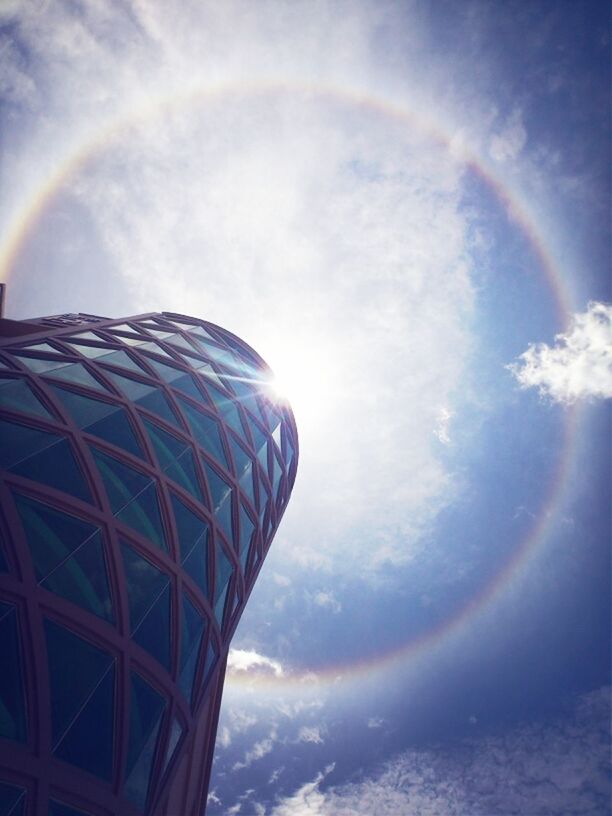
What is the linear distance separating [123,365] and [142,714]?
12.4m

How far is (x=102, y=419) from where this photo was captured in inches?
544

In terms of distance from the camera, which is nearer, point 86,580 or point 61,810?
point 61,810

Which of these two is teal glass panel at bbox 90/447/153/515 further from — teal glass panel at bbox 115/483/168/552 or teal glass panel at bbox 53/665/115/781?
teal glass panel at bbox 53/665/115/781

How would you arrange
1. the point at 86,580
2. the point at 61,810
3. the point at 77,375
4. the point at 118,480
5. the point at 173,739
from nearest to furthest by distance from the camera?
the point at 61,810 < the point at 86,580 < the point at 173,739 < the point at 118,480 < the point at 77,375

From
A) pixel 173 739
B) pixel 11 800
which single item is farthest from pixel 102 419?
pixel 173 739

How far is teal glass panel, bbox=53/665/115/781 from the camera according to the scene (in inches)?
340

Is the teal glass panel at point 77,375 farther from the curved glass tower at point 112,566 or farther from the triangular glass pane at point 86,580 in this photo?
the triangular glass pane at point 86,580

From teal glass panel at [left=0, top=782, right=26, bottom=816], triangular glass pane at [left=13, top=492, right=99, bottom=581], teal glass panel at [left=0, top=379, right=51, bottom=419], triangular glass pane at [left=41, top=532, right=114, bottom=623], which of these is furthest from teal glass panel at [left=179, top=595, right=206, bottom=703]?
teal glass panel at [left=0, top=379, right=51, bottom=419]

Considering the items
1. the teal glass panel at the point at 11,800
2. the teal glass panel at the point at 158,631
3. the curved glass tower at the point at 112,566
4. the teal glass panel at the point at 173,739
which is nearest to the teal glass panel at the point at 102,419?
the curved glass tower at the point at 112,566

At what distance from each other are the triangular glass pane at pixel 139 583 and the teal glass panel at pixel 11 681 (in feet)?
9.64

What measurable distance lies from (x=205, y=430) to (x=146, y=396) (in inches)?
119

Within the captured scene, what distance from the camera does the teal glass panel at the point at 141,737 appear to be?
10.1 m

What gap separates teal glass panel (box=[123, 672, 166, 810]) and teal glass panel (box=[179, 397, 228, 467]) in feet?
29.1

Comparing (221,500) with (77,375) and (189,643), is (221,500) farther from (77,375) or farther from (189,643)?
(77,375)
